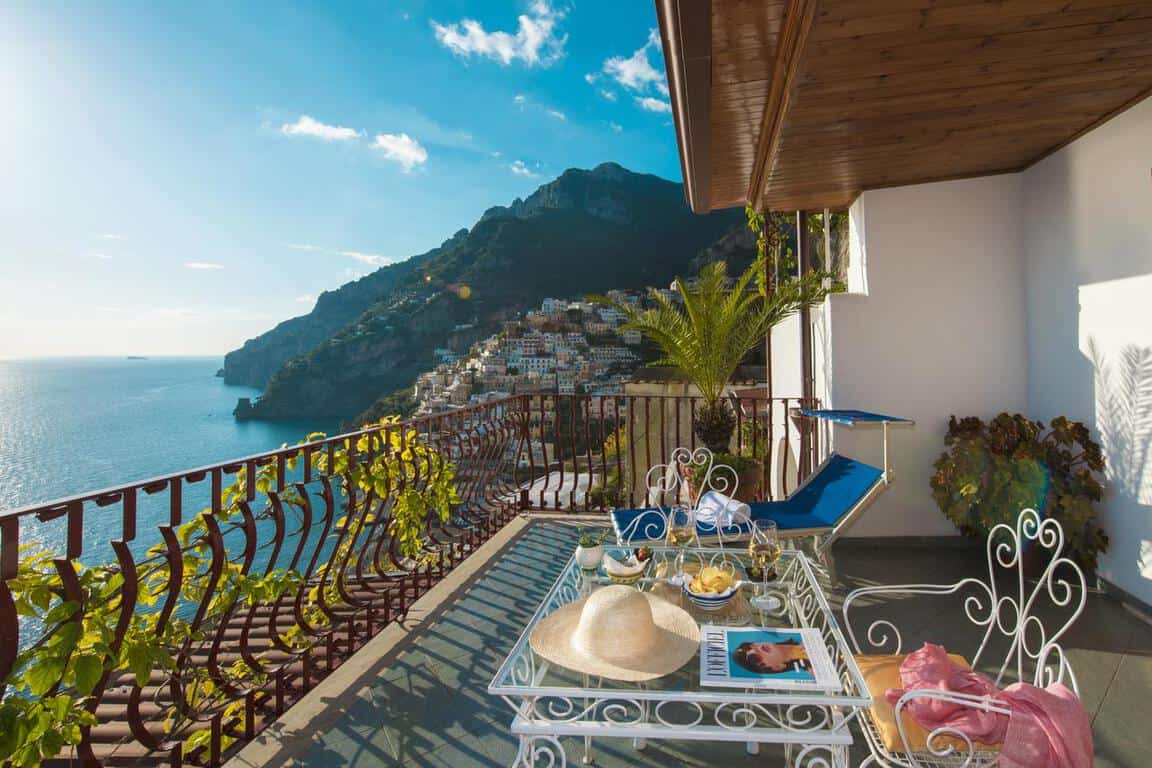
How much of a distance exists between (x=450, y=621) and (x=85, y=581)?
77.1 inches

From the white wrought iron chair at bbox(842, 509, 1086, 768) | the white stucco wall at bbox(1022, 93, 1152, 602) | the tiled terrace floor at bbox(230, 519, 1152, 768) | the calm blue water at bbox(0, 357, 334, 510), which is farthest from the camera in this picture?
the calm blue water at bbox(0, 357, 334, 510)

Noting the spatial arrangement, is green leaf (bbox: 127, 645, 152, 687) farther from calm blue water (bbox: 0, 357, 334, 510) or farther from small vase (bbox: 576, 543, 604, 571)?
calm blue water (bbox: 0, 357, 334, 510)

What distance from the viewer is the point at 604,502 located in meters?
5.46

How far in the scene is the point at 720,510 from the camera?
11.1 ft

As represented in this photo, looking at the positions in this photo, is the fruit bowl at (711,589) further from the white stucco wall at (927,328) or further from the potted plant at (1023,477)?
the white stucco wall at (927,328)

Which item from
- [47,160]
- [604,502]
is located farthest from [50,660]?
[47,160]

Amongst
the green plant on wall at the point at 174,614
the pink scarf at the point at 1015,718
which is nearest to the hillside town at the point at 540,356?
the green plant on wall at the point at 174,614

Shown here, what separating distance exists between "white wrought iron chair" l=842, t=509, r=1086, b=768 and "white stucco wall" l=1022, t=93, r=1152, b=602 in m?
0.56

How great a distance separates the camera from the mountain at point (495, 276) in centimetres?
2550

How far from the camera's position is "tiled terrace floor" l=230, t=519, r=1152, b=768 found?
7.06 ft

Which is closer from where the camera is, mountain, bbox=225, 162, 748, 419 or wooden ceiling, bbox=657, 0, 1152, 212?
wooden ceiling, bbox=657, 0, 1152, 212

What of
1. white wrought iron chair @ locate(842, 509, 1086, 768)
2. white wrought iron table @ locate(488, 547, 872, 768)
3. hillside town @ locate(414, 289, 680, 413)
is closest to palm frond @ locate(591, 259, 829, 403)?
white wrought iron chair @ locate(842, 509, 1086, 768)

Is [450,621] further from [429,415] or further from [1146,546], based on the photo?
[1146,546]

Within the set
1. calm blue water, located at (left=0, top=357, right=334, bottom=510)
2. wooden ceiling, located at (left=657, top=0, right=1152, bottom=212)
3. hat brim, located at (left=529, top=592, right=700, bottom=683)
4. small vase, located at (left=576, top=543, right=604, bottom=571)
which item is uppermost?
wooden ceiling, located at (left=657, top=0, right=1152, bottom=212)
